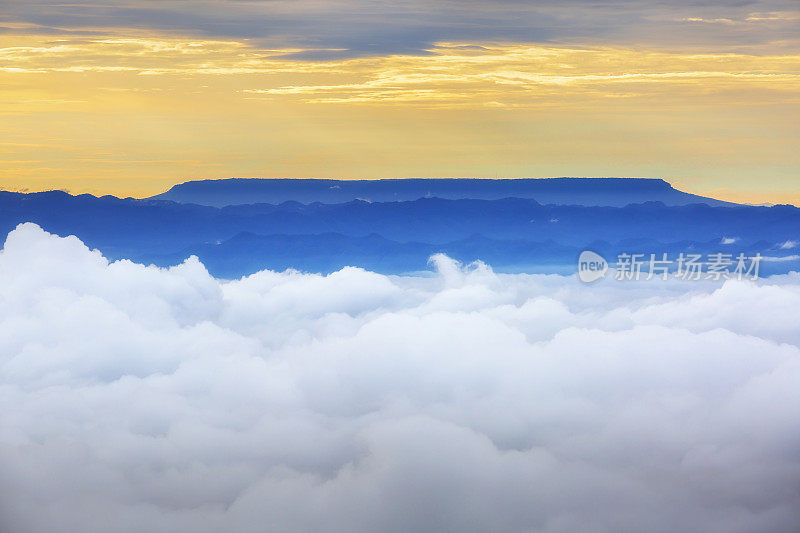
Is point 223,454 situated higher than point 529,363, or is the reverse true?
point 529,363

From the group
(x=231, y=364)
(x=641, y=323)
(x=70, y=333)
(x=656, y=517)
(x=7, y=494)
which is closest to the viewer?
(x=7, y=494)

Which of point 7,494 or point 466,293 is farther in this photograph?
point 466,293

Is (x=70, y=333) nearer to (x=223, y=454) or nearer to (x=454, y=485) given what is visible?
(x=223, y=454)

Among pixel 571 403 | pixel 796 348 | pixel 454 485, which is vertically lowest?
pixel 454 485

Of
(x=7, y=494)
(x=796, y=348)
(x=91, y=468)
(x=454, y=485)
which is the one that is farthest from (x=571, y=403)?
(x=7, y=494)

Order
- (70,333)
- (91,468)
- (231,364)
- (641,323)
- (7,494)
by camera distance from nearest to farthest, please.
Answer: (7,494) → (91,468) → (231,364) → (70,333) → (641,323)

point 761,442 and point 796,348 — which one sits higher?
point 796,348

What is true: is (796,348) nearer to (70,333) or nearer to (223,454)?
(223,454)

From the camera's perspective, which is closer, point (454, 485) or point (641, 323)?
point (454, 485)

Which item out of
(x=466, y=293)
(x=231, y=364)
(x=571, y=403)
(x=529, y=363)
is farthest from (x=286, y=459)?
(x=466, y=293)
